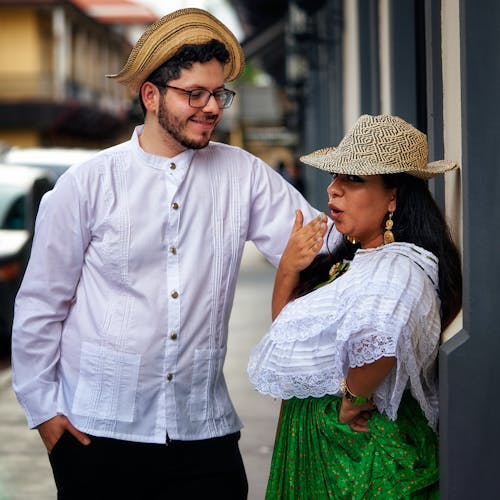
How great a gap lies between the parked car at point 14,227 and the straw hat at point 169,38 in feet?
21.0

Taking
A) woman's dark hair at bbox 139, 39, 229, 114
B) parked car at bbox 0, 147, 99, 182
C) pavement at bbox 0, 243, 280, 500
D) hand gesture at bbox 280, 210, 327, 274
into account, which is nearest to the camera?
hand gesture at bbox 280, 210, 327, 274

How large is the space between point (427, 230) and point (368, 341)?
401 mm

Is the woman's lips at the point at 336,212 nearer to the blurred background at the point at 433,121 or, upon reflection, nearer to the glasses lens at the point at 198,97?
the blurred background at the point at 433,121

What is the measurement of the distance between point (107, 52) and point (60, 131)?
12.5m

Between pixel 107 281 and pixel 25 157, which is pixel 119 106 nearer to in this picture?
pixel 25 157

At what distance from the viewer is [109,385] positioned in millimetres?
3256

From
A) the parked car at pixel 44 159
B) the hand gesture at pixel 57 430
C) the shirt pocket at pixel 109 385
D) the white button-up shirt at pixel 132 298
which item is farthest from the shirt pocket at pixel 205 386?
the parked car at pixel 44 159

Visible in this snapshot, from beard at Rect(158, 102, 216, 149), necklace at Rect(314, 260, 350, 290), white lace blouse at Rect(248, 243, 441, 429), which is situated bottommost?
white lace blouse at Rect(248, 243, 441, 429)

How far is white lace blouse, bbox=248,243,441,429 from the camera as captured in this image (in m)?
2.73

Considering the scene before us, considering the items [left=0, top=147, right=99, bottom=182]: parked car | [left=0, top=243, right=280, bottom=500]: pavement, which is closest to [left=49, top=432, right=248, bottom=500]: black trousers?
[left=0, top=243, right=280, bottom=500]: pavement

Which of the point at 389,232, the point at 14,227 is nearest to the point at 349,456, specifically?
the point at 389,232

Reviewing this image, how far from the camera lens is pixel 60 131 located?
138ft

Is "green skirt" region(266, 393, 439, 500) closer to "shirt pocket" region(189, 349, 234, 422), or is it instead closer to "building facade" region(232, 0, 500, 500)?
"building facade" region(232, 0, 500, 500)

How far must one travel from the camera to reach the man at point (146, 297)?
3.22 metres
